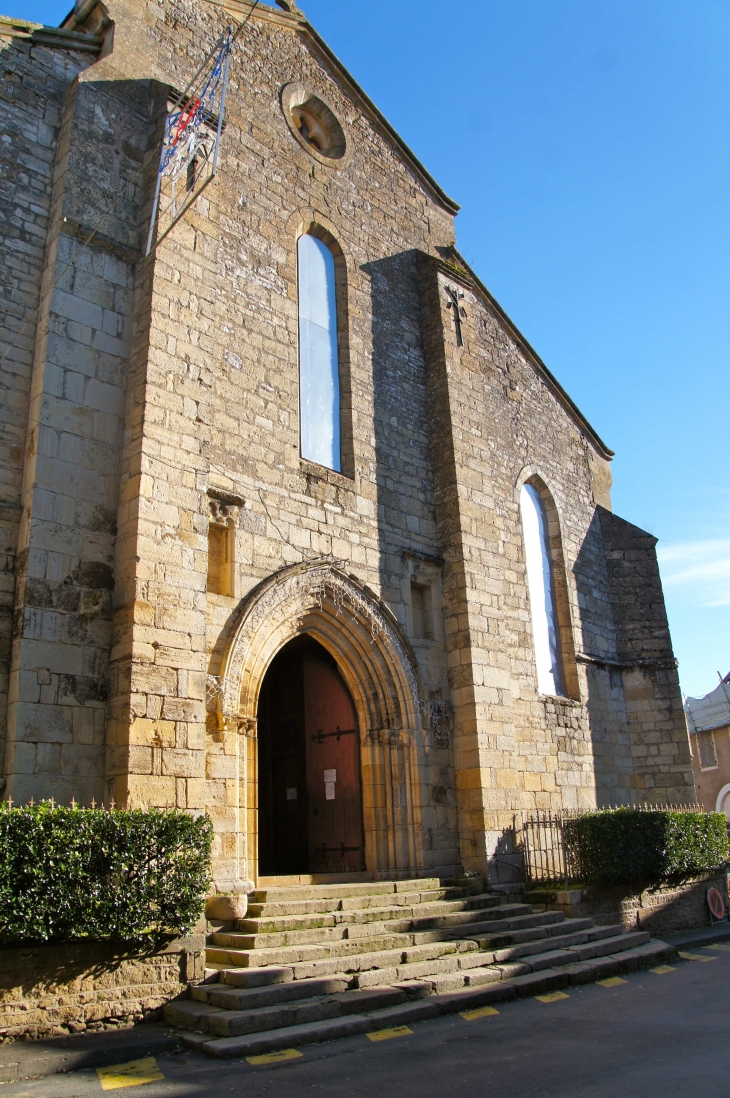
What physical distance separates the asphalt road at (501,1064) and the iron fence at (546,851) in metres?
3.49

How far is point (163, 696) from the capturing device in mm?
7199

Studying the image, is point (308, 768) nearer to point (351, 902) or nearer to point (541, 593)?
point (351, 902)

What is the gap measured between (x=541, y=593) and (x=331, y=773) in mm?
5276

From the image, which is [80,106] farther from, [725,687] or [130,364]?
[725,687]

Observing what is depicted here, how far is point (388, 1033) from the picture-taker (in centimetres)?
600

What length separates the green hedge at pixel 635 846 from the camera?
1051 cm

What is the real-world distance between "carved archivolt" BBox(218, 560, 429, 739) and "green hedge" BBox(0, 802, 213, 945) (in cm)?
240

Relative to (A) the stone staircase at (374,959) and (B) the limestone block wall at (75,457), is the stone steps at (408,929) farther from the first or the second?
(B) the limestone block wall at (75,457)

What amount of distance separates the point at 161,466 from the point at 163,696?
6.87 ft

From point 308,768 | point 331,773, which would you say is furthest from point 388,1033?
point 308,768

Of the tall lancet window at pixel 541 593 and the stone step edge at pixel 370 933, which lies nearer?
the stone step edge at pixel 370 933

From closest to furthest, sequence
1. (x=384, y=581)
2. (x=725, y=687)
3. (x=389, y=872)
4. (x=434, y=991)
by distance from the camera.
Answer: (x=434, y=991) < (x=389, y=872) < (x=384, y=581) < (x=725, y=687)

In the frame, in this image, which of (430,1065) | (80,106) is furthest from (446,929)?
(80,106)

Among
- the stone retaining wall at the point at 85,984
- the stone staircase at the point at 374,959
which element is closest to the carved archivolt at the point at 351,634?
the stone staircase at the point at 374,959
